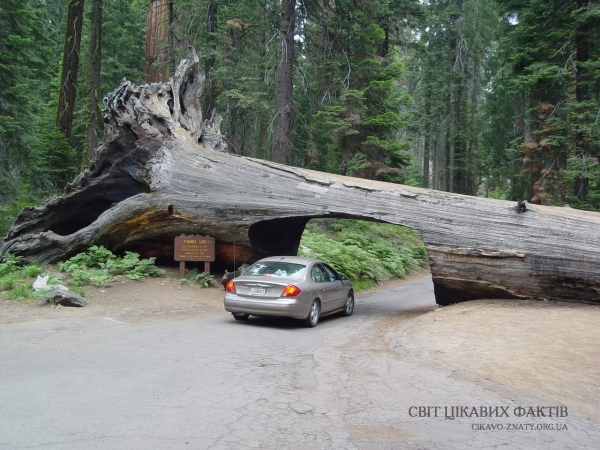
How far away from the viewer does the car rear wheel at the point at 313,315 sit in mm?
11031

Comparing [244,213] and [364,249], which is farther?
[364,249]

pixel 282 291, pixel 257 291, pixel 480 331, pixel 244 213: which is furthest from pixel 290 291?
pixel 244 213

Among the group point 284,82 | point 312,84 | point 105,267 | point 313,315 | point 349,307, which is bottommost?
point 349,307

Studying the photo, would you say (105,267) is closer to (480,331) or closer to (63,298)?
(63,298)

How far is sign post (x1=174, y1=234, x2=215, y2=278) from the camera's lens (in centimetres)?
1480

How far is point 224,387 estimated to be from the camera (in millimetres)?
6145

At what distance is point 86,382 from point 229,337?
344cm

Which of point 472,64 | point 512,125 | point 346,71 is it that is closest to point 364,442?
point 346,71

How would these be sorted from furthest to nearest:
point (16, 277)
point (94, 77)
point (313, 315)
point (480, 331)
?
point (94, 77), point (16, 277), point (313, 315), point (480, 331)

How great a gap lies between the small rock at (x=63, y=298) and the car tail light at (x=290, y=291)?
461 centimetres

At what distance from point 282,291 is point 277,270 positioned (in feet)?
2.90

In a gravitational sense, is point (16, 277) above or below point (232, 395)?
above

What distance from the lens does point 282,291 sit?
10523mm

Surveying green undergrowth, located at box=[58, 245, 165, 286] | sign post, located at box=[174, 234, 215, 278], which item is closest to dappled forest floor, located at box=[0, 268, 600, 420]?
green undergrowth, located at box=[58, 245, 165, 286]
